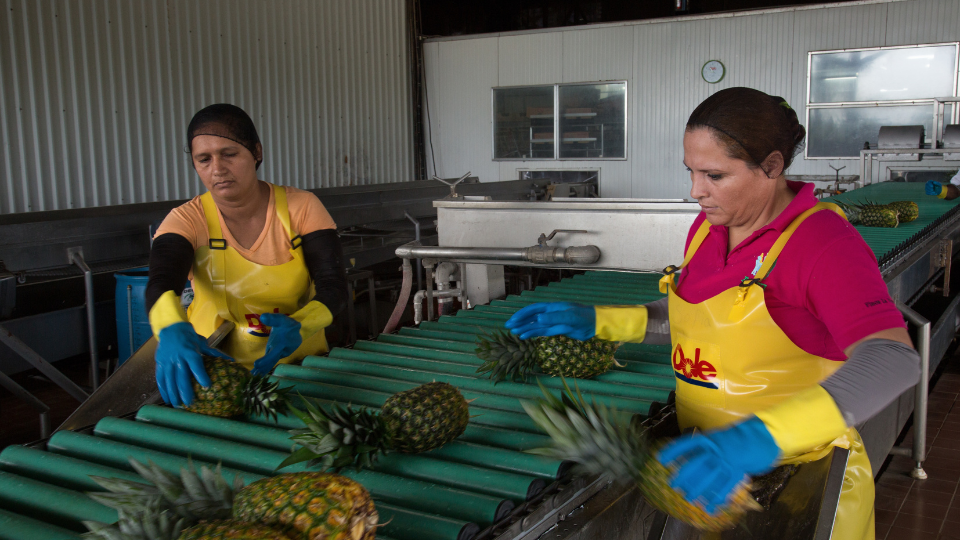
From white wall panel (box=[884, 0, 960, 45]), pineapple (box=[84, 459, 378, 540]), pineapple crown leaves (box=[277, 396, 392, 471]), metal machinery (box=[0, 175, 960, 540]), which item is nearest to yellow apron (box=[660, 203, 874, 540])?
metal machinery (box=[0, 175, 960, 540])

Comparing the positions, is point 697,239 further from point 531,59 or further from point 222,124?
point 531,59

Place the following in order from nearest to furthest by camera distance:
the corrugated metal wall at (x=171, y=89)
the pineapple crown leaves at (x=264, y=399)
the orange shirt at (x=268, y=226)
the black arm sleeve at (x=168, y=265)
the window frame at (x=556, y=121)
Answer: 1. the pineapple crown leaves at (x=264, y=399)
2. the black arm sleeve at (x=168, y=265)
3. the orange shirt at (x=268, y=226)
4. the corrugated metal wall at (x=171, y=89)
5. the window frame at (x=556, y=121)

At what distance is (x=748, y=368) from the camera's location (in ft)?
5.42

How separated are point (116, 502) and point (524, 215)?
105 inches

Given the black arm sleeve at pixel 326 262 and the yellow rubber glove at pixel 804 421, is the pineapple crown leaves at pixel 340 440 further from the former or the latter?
the black arm sleeve at pixel 326 262

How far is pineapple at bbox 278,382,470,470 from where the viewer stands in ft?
4.89

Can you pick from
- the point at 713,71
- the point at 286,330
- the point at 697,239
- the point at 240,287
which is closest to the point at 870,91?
the point at 713,71

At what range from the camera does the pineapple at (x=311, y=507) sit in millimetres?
1083

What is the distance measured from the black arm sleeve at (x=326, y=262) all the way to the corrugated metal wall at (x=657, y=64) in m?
8.55

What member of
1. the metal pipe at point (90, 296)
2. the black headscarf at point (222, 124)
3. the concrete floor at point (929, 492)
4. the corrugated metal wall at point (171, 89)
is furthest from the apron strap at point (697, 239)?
the corrugated metal wall at point (171, 89)

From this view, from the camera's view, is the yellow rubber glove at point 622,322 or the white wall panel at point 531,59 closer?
the yellow rubber glove at point 622,322

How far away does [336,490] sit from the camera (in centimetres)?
112

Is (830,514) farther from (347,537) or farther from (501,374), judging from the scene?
(347,537)

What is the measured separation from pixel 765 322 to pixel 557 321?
55 centimetres
